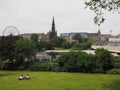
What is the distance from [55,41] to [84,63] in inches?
3729

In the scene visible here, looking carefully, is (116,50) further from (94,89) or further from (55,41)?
(55,41)

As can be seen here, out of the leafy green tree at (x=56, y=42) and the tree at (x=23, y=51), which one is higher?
the leafy green tree at (x=56, y=42)

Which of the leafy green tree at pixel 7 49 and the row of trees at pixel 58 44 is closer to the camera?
the leafy green tree at pixel 7 49

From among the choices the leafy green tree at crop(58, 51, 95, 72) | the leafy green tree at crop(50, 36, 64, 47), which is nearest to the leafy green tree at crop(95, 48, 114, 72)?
the leafy green tree at crop(58, 51, 95, 72)

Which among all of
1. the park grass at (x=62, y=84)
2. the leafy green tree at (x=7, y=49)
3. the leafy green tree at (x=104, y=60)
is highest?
the leafy green tree at (x=7, y=49)

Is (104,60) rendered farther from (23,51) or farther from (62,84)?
(62,84)

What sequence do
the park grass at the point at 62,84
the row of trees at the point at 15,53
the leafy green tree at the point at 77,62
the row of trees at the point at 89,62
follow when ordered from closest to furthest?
the park grass at the point at 62,84 < the row of trees at the point at 89,62 < the leafy green tree at the point at 77,62 < the row of trees at the point at 15,53

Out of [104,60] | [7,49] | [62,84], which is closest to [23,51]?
[7,49]

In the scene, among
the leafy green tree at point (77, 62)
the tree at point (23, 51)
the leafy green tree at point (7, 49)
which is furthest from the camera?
the leafy green tree at point (7, 49)

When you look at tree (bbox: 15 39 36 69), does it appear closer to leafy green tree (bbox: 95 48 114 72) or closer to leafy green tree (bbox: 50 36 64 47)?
leafy green tree (bbox: 95 48 114 72)

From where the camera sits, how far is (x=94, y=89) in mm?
26391

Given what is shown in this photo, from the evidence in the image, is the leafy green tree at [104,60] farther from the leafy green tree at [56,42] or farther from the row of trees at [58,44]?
the leafy green tree at [56,42]

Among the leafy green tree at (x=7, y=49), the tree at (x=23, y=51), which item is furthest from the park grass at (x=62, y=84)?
the leafy green tree at (x=7, y=49)

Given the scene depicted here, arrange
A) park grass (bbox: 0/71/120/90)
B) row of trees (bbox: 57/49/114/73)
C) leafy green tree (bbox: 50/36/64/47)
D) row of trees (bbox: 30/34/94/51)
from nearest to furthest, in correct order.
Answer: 1. park grass (bbox: 0/71/120/90)
2. row of trees (bbox: 57/49/114/73)
3. row of trees (bbox: 30/34/94/51)
4. leafy green tree (bbox: 50/36/64/47)
